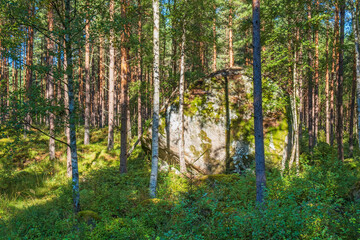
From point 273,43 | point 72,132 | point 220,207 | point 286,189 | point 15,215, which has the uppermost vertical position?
point 273,43

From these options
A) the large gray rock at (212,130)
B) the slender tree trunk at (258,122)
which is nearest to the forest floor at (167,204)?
the slender tree trunk at (258,122)

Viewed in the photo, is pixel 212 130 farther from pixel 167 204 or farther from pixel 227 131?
pixel 167 204

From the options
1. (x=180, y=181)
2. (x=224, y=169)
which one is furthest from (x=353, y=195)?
(x=180, y=181)

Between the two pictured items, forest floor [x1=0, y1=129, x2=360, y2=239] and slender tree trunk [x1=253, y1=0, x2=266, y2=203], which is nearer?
forest floor [x1=0, y1=129, x2=360, y2=239]

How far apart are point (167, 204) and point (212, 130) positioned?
593 centimetres

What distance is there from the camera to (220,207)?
695 centimetres

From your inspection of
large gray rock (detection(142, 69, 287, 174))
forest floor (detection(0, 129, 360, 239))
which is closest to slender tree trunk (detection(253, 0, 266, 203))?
forest floor (detection(0, 129, 360, 239))

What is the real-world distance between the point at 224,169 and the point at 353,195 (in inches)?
222

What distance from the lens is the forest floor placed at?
4.89 metres

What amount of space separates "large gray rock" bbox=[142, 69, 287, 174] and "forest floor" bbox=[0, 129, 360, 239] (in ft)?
4.98

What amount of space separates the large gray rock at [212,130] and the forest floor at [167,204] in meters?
1.52

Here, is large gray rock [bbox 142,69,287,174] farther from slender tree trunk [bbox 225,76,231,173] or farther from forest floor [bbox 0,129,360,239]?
forest floor [bbox 0,129,360,239]

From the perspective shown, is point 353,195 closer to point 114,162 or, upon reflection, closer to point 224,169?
point 224,169

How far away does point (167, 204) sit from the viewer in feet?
23.4
